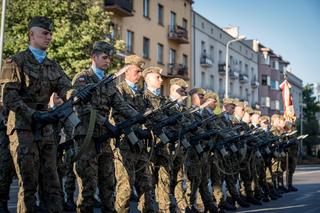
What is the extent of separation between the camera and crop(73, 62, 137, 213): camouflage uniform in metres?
6.14

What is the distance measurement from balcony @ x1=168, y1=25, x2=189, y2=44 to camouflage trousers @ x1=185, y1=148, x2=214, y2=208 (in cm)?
2996

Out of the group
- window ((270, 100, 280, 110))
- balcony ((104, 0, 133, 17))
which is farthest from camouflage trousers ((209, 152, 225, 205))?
window ((270, 100, 280, 110))

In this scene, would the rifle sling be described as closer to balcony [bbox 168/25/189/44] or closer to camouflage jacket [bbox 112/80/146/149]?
camouflage jacket [bbox 112/80/146/149]

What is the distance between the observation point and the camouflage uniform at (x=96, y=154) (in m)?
6.14

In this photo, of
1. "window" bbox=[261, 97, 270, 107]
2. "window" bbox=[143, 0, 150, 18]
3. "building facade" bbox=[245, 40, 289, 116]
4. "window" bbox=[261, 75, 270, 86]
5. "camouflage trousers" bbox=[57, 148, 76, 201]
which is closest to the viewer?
"camouflage trousers" bbox=[57, 148, 76, 201]

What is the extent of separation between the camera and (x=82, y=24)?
21.0m

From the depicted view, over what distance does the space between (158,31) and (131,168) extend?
31326 mm

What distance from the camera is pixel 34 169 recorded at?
212 inches

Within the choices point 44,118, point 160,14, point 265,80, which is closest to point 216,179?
point 44,118

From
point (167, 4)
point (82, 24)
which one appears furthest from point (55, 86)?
point (167, 4)

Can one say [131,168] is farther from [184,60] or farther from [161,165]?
[184,60]

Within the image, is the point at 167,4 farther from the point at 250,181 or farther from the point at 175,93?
the point at 175,93

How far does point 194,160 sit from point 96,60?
2.86 meters

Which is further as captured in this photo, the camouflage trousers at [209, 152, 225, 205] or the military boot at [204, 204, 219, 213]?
the camouflage trousers at [209, 152, 225, 205]
